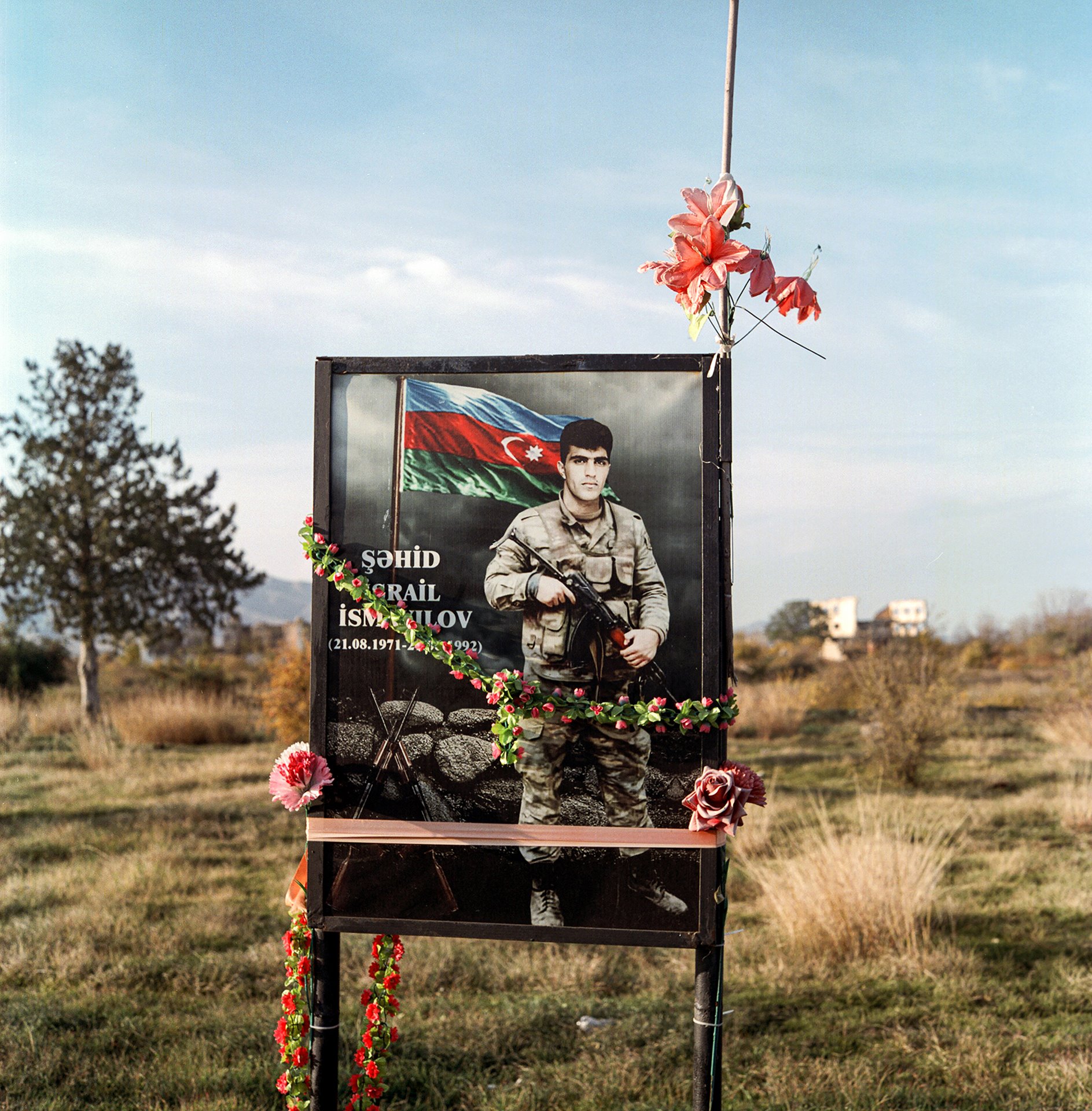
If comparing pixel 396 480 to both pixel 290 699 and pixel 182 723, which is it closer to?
pixel 290 699

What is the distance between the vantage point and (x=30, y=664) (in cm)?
2161

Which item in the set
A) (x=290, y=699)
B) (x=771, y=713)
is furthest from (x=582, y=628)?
(x=771, y=713)

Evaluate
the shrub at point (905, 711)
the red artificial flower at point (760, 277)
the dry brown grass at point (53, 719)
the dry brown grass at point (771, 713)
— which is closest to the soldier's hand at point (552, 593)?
the red artificial flower at point (760, 277)

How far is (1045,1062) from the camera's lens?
4.46 metres

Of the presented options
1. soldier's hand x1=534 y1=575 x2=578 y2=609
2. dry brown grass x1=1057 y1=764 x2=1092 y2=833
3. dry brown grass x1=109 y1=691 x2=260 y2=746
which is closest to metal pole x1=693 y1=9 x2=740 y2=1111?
soldier's hand x1=534 y1=575 x2=578 y2=609

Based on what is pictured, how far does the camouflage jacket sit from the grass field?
7.28 ft

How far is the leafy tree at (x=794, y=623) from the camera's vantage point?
30953 mm

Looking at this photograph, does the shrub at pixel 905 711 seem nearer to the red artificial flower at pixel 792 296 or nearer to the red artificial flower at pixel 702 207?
the red artificial flower at pixel 792 296

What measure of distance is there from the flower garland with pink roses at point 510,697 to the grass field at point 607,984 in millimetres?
2040

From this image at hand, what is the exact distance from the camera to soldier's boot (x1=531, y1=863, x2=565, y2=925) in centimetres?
301

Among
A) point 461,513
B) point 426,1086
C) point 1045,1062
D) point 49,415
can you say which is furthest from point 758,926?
point 49,415

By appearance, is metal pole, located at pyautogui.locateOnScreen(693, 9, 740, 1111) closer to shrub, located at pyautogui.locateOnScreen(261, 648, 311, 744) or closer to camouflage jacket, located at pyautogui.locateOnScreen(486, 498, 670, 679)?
camouflage jacket, located at pyautogui.locateOnScreen(486, 498, 670, 679)

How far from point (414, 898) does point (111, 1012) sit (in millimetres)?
2858

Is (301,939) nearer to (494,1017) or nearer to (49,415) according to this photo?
(494,1017)
